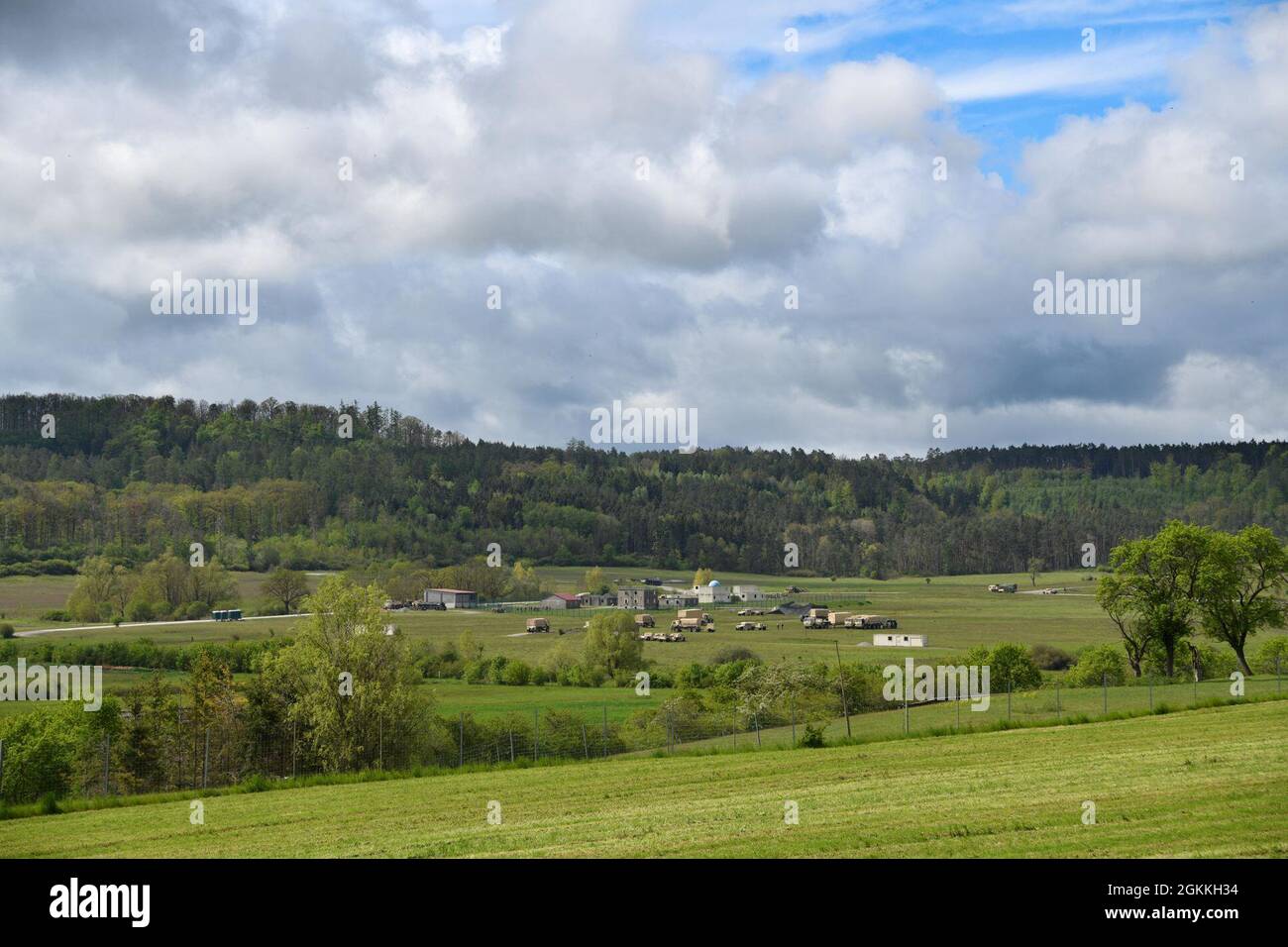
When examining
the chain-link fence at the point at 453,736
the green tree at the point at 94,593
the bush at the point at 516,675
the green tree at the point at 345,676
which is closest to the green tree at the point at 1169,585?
the chain-link fence at the point at 453,736

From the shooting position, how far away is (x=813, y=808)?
73.0 feet

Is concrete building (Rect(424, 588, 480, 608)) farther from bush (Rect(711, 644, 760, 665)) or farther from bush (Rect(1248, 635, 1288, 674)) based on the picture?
bush (Rect(1248, 635, 1288, 674))

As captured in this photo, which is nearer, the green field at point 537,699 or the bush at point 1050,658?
the green field at point 537,699

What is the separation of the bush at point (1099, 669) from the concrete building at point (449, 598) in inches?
4153

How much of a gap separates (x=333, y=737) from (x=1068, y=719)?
91.0 feet

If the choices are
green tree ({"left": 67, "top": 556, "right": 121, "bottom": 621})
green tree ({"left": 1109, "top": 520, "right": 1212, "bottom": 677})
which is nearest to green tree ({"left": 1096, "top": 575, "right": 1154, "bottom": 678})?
green tree ({"left": 1109, "top": 520, "right": 1212, "bottom": 677})

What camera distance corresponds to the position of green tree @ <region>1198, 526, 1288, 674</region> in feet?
216

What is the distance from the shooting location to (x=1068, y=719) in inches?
1585

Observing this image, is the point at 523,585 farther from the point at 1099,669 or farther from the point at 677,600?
the point at 1099,669

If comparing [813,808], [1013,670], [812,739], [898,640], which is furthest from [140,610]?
[813,808]

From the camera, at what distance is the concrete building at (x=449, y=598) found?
163m

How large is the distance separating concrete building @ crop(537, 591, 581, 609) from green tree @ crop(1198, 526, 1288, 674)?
101981 millimetres

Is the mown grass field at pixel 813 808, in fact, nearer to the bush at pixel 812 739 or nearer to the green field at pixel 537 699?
the bush at pixel 812 739
